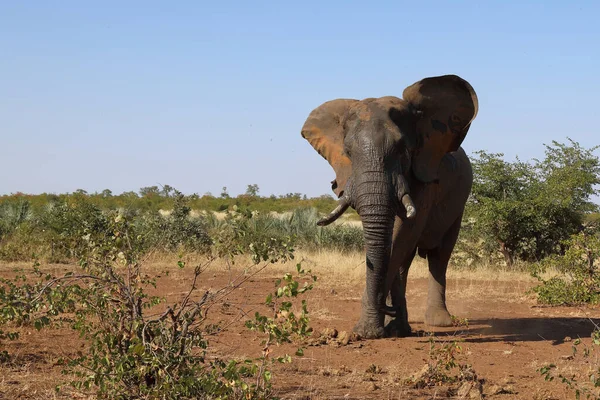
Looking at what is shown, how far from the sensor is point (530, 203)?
17031 mm

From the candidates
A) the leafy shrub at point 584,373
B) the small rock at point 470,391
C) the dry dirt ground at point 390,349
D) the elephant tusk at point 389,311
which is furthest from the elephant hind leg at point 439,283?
the small rock at point 470,391

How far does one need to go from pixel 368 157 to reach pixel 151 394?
405cm

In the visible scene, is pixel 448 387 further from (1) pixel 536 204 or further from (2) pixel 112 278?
(1) pixel 536 204

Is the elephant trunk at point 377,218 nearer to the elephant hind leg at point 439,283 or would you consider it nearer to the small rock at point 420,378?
the small rock at point 420,378

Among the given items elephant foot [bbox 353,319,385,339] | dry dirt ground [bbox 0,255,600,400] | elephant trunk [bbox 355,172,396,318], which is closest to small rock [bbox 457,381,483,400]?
dry dirt ground [bbox 0,255,600,400]

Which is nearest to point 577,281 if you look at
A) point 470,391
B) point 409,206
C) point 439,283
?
point 439,283

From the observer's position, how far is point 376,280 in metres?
8.23

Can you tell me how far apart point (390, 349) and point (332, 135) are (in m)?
2.65

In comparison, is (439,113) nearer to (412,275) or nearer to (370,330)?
(370,330)

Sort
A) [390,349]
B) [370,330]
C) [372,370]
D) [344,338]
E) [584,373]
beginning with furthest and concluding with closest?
[370,330], [344,338], [390,349], [584,373], [372,370]

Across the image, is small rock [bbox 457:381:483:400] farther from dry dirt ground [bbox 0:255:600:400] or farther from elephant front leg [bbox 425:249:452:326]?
elephant front leg [bbox 425:249:452:326]

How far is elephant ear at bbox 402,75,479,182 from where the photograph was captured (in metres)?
9.06

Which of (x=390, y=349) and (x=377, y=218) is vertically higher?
(x=377, y=218)

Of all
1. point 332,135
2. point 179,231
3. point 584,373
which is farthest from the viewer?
point 179,231
